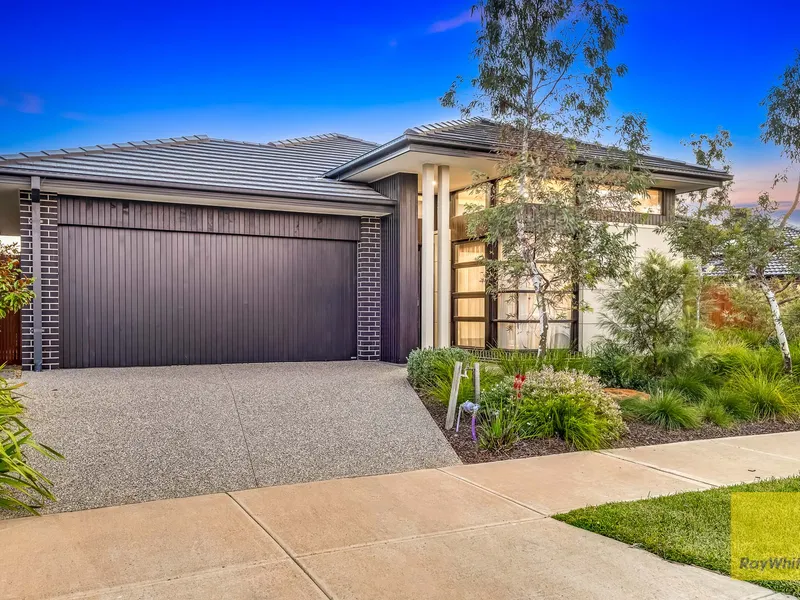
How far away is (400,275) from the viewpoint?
12133 millimetres

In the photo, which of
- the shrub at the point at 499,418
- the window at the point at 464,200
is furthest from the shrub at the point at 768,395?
the window at the point at 464,200

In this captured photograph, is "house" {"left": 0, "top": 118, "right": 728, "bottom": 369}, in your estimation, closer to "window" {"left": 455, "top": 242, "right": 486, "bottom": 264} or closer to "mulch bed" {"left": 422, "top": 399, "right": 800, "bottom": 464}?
"window" {"left": 455, "top": 242, "right": 486, "bottom": 264}

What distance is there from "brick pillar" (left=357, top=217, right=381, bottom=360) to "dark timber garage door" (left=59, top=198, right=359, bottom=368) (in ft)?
0.54

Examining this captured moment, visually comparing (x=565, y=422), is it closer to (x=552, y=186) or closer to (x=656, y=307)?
(x=656, y=307)

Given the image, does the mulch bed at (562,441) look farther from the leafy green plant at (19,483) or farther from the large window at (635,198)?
the leafy green plant at (19,483)

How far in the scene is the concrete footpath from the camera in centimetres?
357

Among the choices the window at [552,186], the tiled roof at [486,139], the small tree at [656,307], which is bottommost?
the small tree at [656,307]

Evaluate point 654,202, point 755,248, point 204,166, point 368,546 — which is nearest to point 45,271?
point 204,166

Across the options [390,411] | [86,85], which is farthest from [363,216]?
[86,85]

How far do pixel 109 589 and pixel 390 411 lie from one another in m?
4.73

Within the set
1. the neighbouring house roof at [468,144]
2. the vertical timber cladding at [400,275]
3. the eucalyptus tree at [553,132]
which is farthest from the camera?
the vertical timber cladding at [400,275]

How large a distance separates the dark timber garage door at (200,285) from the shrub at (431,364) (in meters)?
3.31

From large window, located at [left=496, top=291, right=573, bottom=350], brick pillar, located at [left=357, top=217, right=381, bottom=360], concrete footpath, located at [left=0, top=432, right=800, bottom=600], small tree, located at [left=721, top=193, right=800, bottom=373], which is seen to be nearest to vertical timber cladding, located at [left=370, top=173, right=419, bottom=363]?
brick pillar, located at [left=357, top=217, right=381, bottom=360]

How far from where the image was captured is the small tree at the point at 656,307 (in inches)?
383
